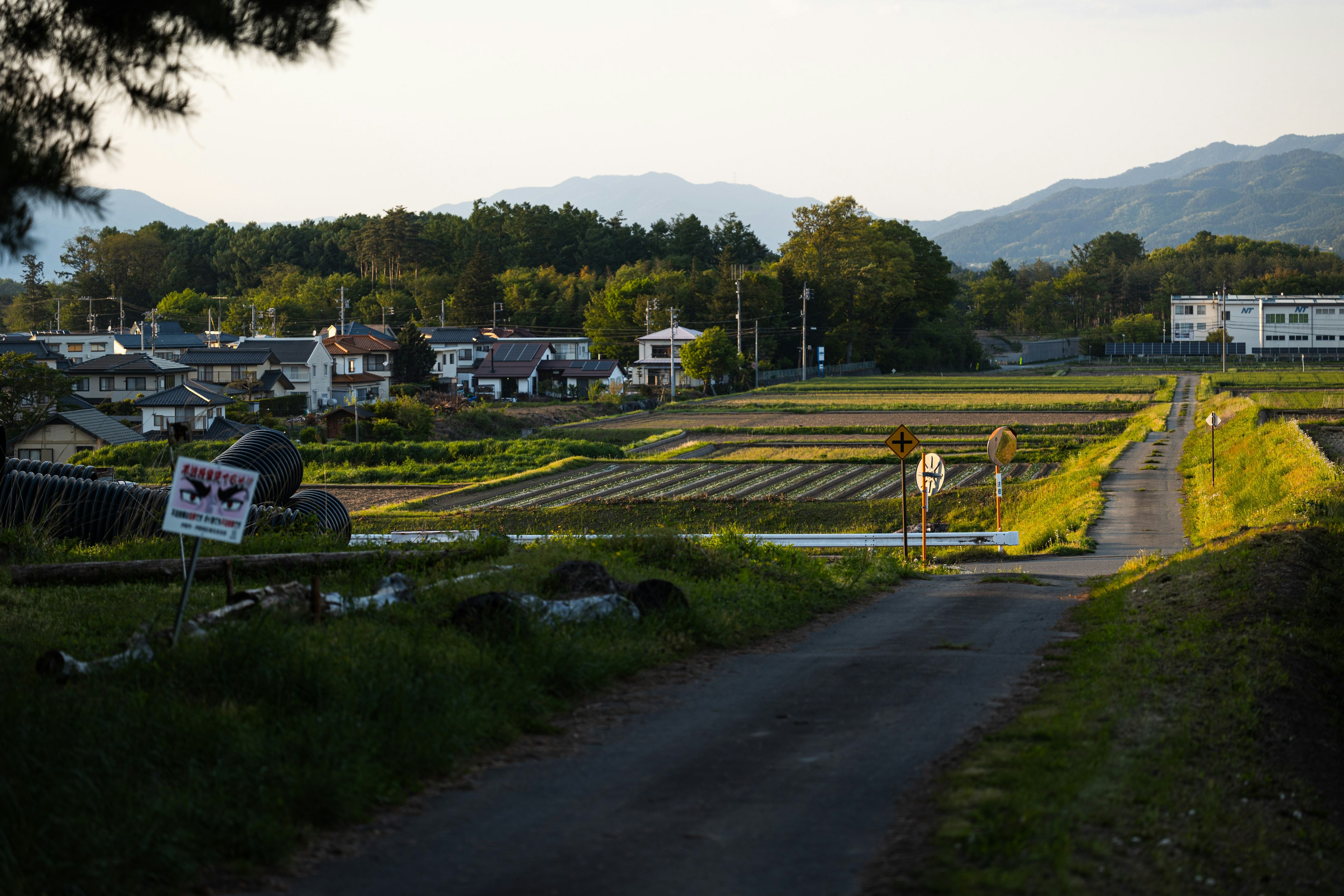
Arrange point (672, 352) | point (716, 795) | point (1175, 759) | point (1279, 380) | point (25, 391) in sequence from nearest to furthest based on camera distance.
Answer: point (716, 795)
point (1175, 759)
point (25, 391)
point (1279, 380)
point (672, 352)

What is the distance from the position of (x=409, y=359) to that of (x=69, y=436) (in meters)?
31.7

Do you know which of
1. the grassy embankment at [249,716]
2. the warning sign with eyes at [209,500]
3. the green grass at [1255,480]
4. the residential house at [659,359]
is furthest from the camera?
the residential house at [659,359]

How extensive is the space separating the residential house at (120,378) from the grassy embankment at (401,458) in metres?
12.3

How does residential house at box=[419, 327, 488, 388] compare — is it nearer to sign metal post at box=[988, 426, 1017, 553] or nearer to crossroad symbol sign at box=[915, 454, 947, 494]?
sign metal post at box=[988, 426, 1017, 553]

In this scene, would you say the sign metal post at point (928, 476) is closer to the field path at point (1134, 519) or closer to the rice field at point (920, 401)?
the field path at point (1134, 519)

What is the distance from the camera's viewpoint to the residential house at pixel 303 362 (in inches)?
2694

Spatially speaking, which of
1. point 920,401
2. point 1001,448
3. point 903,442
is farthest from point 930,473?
point 920,401

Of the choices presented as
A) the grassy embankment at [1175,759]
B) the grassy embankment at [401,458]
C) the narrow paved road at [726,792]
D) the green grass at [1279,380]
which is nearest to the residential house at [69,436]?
the grassy embankment at [401,458]

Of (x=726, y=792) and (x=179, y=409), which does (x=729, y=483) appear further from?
(x=726, y=792)

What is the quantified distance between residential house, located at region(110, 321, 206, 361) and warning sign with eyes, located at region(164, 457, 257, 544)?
6445 cm

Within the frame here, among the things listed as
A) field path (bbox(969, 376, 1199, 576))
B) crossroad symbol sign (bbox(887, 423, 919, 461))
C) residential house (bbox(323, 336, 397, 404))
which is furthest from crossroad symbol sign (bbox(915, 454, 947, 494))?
residential house (bbox(323, 336, 397, 404))

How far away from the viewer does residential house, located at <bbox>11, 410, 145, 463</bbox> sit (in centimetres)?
4781

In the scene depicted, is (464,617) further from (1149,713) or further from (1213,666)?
(1213,666)

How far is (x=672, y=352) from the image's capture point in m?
80.3
